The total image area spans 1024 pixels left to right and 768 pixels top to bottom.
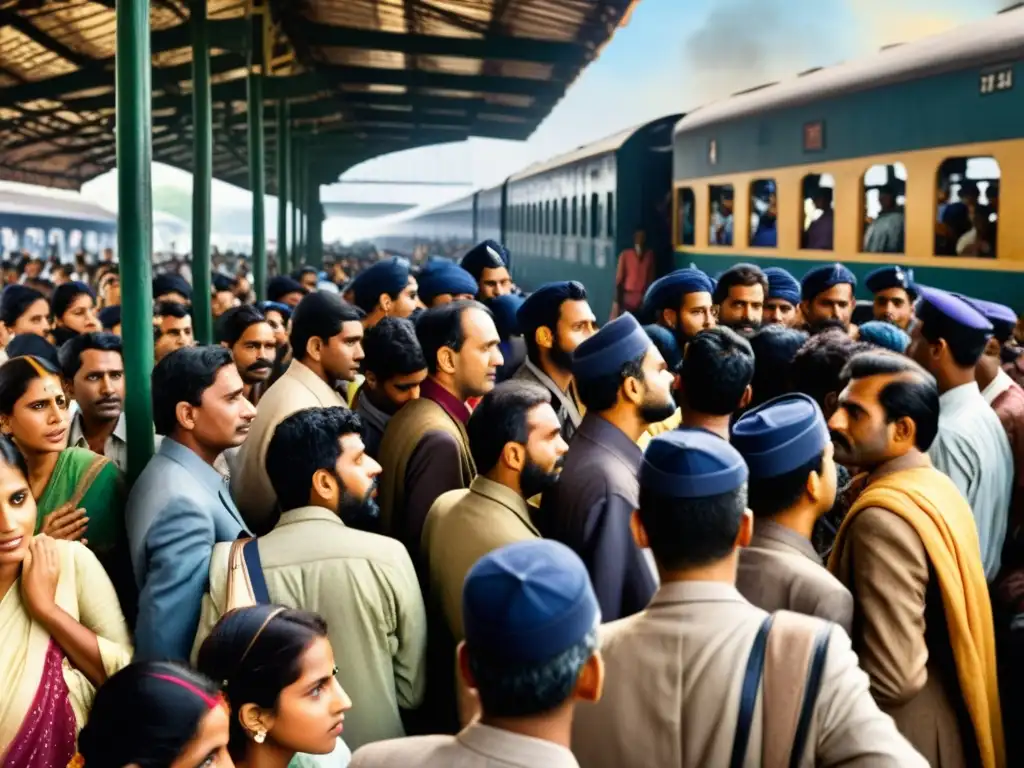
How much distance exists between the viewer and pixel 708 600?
6.67ft

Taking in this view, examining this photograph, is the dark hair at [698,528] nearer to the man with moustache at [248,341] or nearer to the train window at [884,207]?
the man with moustache at [248,341]

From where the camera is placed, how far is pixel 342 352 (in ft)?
14.8

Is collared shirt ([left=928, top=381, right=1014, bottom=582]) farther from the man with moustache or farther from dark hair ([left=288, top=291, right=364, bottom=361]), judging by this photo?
the man with moustache

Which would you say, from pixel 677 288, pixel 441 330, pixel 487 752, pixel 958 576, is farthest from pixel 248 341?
pixel 487 752

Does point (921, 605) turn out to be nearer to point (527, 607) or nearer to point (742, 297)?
point (527, 607)

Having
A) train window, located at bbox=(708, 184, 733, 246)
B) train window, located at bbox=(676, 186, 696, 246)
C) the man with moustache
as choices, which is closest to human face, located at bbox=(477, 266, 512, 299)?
the man with moustache

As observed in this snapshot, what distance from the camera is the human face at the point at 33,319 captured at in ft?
21.5

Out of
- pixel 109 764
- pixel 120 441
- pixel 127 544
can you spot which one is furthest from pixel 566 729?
pixel 120 441

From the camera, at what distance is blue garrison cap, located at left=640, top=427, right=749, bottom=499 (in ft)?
6.80

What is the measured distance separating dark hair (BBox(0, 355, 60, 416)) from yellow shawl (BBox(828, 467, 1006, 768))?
2.44 meters

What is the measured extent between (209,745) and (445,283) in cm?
387

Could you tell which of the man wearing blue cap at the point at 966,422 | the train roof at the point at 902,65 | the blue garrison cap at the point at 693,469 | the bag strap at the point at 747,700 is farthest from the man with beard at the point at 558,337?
the train roof at the point at 902,65

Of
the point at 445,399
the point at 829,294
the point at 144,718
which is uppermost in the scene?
the point at 829,294

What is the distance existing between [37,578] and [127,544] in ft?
2.67
